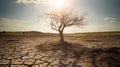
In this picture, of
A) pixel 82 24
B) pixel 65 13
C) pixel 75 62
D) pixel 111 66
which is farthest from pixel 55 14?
pixel 111 66

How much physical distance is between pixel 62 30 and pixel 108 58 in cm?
822

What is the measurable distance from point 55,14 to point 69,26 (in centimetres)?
220

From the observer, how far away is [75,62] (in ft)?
26.7

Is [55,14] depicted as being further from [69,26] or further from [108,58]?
[108,58]

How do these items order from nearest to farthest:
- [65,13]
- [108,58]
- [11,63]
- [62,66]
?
[62,66], [11,63], [108,58], [65,13]

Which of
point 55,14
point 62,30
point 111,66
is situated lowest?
point 111,66

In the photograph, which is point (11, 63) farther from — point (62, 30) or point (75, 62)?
point (62, 30)

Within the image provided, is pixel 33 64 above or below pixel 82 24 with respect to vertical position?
below

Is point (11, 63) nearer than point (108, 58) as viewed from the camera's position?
Yes

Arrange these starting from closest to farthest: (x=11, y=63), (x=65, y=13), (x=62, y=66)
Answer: (x=62, y=66), (x=11, y=63), (x=65, y=13)

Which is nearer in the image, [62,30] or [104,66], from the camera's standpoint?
[104,66]

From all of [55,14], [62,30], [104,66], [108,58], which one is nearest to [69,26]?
[62,30]

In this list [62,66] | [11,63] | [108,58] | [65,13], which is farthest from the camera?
[65,13]

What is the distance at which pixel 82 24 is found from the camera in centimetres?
1641
